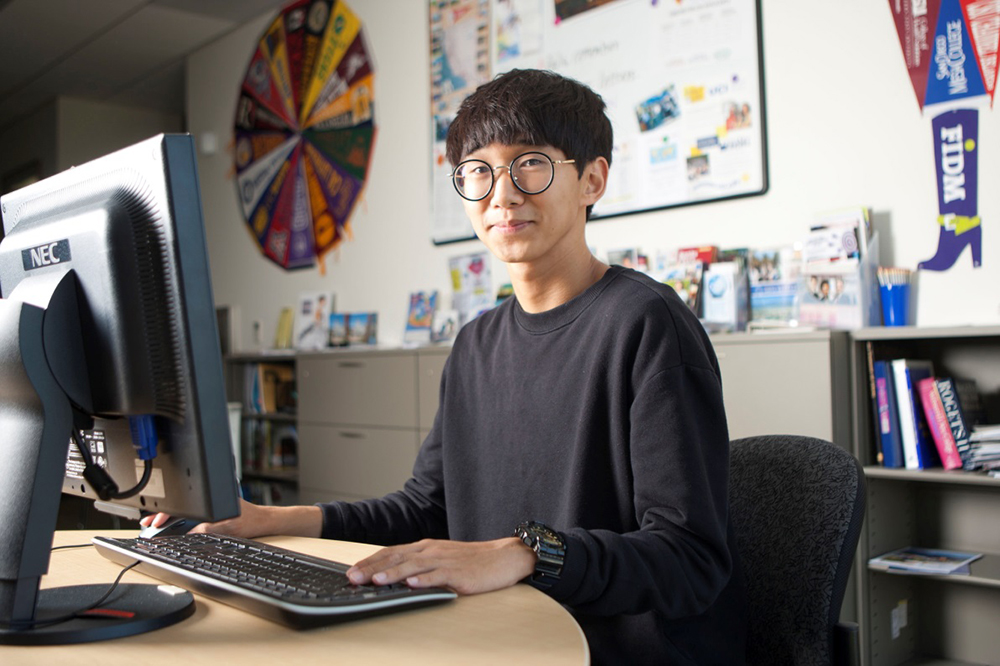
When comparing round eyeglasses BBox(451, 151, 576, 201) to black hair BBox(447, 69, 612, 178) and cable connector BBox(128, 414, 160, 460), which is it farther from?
cable connector BBox(128, 414, 160, 460)

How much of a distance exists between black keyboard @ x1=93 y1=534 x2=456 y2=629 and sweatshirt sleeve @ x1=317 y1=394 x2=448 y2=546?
21 centimetres

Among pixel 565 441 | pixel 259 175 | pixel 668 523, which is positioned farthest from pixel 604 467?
pixel 259 175

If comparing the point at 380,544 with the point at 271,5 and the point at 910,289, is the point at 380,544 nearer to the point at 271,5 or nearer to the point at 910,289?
the point at 910,289

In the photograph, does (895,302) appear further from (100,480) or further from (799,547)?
(100,480)

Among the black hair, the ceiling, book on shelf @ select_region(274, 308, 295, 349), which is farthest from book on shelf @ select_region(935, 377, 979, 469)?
the ceiling

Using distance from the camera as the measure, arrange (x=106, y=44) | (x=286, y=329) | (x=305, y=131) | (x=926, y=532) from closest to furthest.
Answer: (x=926, y=532) < (x=305, y=131) < (x=286, y=329) < (x=106, y=44)

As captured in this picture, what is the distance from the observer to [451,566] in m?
0.92

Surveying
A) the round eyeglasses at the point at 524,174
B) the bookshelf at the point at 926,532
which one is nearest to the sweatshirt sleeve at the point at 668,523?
the round eyeglasses at the point at 524,174

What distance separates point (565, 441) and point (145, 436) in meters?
0.62

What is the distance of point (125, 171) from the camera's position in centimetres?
83

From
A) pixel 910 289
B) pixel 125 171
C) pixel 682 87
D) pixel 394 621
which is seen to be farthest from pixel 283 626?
pixel 682 87

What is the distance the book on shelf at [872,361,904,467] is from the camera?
2434mm

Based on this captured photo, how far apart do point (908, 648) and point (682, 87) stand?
6.60 feet

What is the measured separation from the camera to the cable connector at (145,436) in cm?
83
